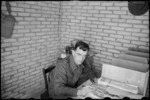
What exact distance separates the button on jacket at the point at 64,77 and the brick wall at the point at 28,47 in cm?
113

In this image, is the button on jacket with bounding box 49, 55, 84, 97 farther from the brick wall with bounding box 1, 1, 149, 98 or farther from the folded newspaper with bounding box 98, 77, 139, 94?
the brick wall with bounding box 1, 1, 149, 98

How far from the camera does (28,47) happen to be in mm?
3598

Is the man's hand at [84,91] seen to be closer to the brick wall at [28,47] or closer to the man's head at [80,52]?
the man's head at [80,52]

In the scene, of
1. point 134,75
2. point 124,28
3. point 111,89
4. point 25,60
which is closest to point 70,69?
point 111,89

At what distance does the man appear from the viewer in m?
2.42

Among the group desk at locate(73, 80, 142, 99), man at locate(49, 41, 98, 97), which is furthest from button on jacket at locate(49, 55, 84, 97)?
desk at locate(73, 80, 142, 99)

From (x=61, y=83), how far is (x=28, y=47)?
5.05 ft

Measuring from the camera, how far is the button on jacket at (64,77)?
2.38 m

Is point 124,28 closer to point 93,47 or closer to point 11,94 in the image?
point 93,47

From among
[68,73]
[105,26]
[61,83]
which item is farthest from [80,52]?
[105,26]

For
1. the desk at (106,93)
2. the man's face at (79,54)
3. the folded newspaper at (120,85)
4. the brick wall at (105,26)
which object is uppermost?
the brick wall at (105,26)

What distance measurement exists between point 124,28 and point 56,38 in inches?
74.9

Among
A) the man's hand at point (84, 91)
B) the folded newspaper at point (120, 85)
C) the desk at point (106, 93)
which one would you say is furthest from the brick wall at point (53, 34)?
the man's hand at point (84, 91)

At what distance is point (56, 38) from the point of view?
4.36 metres
